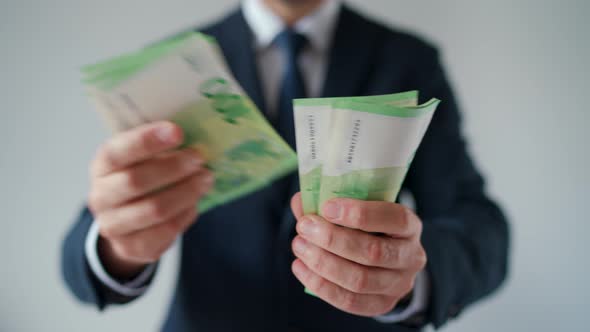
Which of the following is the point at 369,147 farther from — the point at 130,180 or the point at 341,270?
the point at 130,180

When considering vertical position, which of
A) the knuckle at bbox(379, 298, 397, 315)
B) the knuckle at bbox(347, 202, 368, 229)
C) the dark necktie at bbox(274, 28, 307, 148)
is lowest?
the knuckle at bbox(379, 298, 397, 315)

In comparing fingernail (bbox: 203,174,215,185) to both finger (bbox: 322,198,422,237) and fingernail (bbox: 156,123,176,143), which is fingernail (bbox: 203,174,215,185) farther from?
finger (bbox: 322,198,422,237)

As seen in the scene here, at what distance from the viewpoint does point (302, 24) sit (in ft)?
1.51

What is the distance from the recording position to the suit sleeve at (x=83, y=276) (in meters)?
0.44

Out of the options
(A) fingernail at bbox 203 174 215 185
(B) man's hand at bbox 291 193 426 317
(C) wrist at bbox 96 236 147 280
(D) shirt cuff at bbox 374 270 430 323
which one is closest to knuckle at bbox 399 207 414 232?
(B) man's hand at bbox 291 193 426 317

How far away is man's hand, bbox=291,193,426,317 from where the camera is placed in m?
0.22

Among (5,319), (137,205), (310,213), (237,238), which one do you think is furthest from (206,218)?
(5,319)

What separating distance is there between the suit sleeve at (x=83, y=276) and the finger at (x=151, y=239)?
8cm

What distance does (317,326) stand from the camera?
1.12 feet

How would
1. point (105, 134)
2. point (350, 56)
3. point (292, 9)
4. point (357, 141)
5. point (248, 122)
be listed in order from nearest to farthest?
point (357, 141) < point (248, 122) < point (350, 56) < point (292, 9) < point (105, 134)

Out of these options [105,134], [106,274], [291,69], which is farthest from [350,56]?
[105,134]

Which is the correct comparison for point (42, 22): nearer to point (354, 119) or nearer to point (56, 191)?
point (56, 191)

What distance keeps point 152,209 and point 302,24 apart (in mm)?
310

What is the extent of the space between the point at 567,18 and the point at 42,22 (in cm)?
91
